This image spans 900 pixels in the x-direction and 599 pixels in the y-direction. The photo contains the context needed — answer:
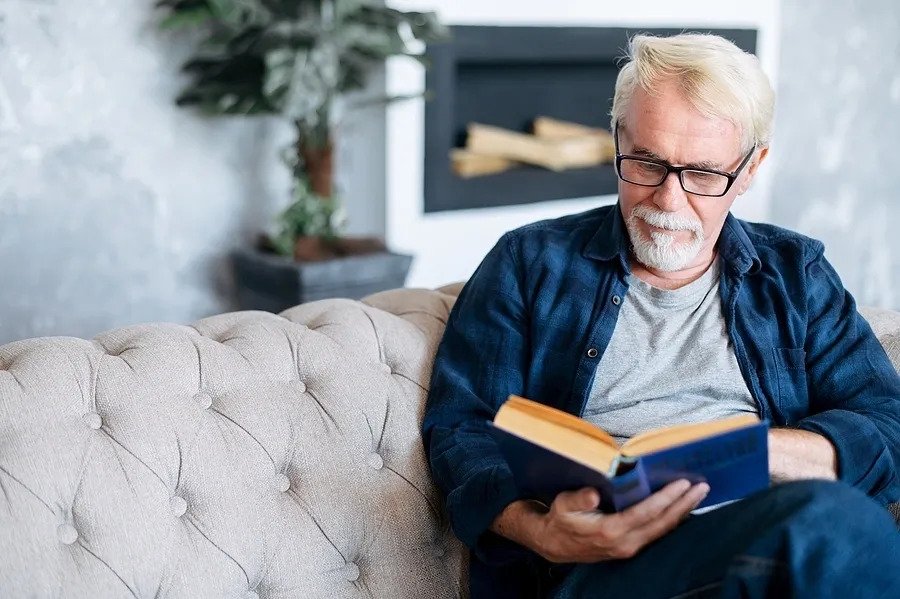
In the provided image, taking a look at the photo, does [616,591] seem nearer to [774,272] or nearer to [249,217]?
[774,272]

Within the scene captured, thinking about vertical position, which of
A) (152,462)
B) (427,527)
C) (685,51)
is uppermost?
(685,51)

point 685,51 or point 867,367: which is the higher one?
point 685,51

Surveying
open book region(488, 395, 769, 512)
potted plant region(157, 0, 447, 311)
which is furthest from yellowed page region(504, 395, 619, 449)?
potted plant region(157, 0, 447, 311)

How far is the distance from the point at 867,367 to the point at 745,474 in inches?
16.1

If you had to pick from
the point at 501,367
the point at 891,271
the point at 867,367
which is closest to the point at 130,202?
the point at 501,367

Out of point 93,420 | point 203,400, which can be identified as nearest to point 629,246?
point 203,400

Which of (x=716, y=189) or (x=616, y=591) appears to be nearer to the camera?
(x=616, y=591)

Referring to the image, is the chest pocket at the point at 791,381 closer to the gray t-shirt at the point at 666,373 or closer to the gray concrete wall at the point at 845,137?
the gray t-shirt at the point at 666,373

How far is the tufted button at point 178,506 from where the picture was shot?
1.31 m

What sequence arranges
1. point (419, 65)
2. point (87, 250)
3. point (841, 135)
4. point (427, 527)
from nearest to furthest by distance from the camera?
1. point (427, 527)
2. point (87, 250)
3. point (419, 65)
4. point (841, 135)

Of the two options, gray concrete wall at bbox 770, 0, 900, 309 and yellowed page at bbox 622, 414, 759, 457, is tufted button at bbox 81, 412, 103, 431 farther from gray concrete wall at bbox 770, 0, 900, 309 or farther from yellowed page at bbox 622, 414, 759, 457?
gray concrete wall at bbox 770, 0, 900, 309

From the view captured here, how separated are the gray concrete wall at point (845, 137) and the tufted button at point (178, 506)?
3.56 m

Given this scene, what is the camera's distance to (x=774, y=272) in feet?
5.26

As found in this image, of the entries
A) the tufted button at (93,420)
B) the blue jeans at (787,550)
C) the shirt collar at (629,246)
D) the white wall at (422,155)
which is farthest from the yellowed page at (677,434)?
the white wall at (422,155)
